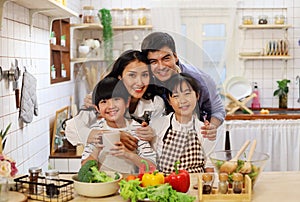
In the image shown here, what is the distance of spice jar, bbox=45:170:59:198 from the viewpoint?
→ 6.38 ft

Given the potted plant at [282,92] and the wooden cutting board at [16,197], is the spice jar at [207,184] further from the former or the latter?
the potted plant at [282,92]

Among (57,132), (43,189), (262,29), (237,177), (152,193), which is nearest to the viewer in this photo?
(152,193)

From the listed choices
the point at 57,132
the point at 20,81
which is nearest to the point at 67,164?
the point at 57,132

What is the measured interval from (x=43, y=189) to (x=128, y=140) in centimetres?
42

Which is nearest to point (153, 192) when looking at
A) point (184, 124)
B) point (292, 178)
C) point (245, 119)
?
point (184, 124)

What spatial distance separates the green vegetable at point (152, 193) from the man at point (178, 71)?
440mm

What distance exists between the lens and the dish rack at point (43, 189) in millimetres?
1939

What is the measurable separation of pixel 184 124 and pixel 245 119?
2570 mm

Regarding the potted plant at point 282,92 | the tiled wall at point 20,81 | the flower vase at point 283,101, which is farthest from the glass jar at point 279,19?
the tiled wall at point 20,81

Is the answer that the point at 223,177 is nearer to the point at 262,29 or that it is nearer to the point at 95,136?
the point at 95,136

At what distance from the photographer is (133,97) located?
2059mm

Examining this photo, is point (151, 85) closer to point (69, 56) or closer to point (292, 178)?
point (292, 178)

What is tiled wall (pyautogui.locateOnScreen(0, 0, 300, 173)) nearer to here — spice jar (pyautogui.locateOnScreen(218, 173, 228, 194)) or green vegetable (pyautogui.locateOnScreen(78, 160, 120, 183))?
green vegetable (pyautogui.locateOnScreen(78, 160, 120, 183))

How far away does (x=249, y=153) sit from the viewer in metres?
2.06
